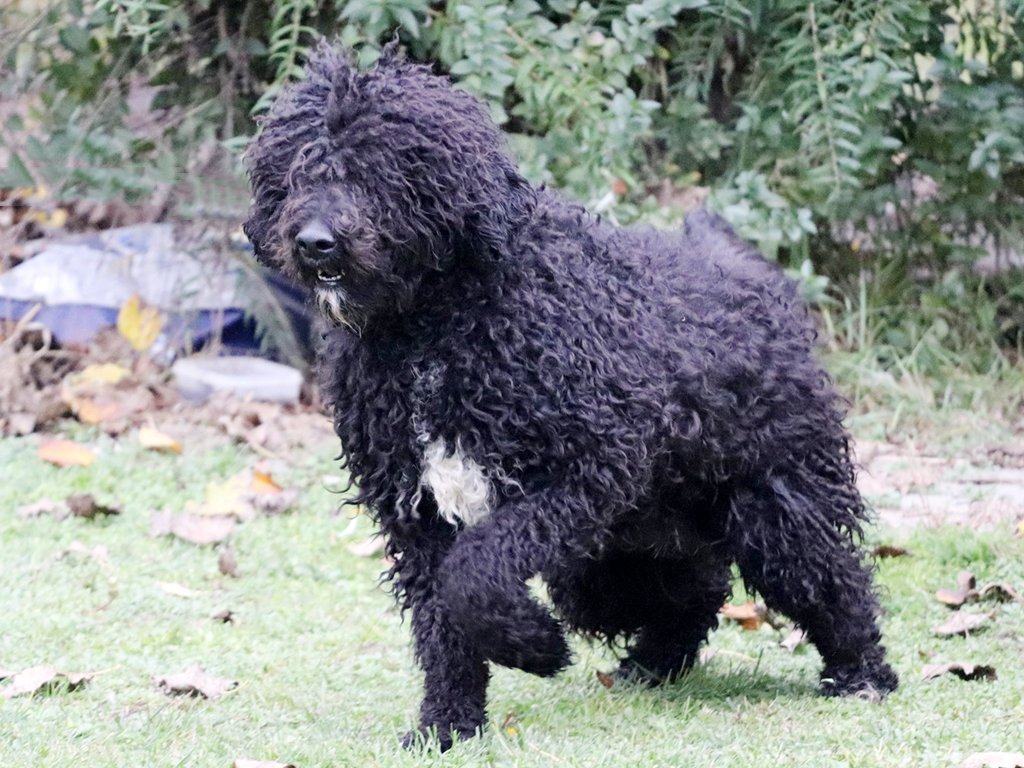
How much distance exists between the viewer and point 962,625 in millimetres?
5359

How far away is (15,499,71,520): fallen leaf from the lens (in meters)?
6.78

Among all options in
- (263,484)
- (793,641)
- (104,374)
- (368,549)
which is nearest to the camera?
(793,641)

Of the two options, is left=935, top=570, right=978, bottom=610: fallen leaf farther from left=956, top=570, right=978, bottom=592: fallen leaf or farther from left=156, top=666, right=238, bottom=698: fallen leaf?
left=156, top=666, right=238, bottom=698: fallen leaf

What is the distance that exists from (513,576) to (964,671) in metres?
A: 1.68

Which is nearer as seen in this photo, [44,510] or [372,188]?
[372,188]

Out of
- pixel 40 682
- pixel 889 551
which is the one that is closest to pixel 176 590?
pixel 40 682

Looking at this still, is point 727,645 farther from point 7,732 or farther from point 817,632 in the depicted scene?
point 7,732

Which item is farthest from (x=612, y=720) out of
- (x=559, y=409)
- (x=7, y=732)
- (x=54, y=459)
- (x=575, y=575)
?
(x=54, y=459)

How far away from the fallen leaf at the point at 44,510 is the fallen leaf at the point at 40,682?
74.3 inches

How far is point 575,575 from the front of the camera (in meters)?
4.90

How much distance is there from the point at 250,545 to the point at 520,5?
2.76 meters

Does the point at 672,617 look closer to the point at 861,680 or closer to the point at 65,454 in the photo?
the point at 861,680

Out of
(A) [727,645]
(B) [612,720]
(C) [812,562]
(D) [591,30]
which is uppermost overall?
(D) [591,30]

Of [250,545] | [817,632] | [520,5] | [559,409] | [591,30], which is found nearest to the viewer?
[559,409]
